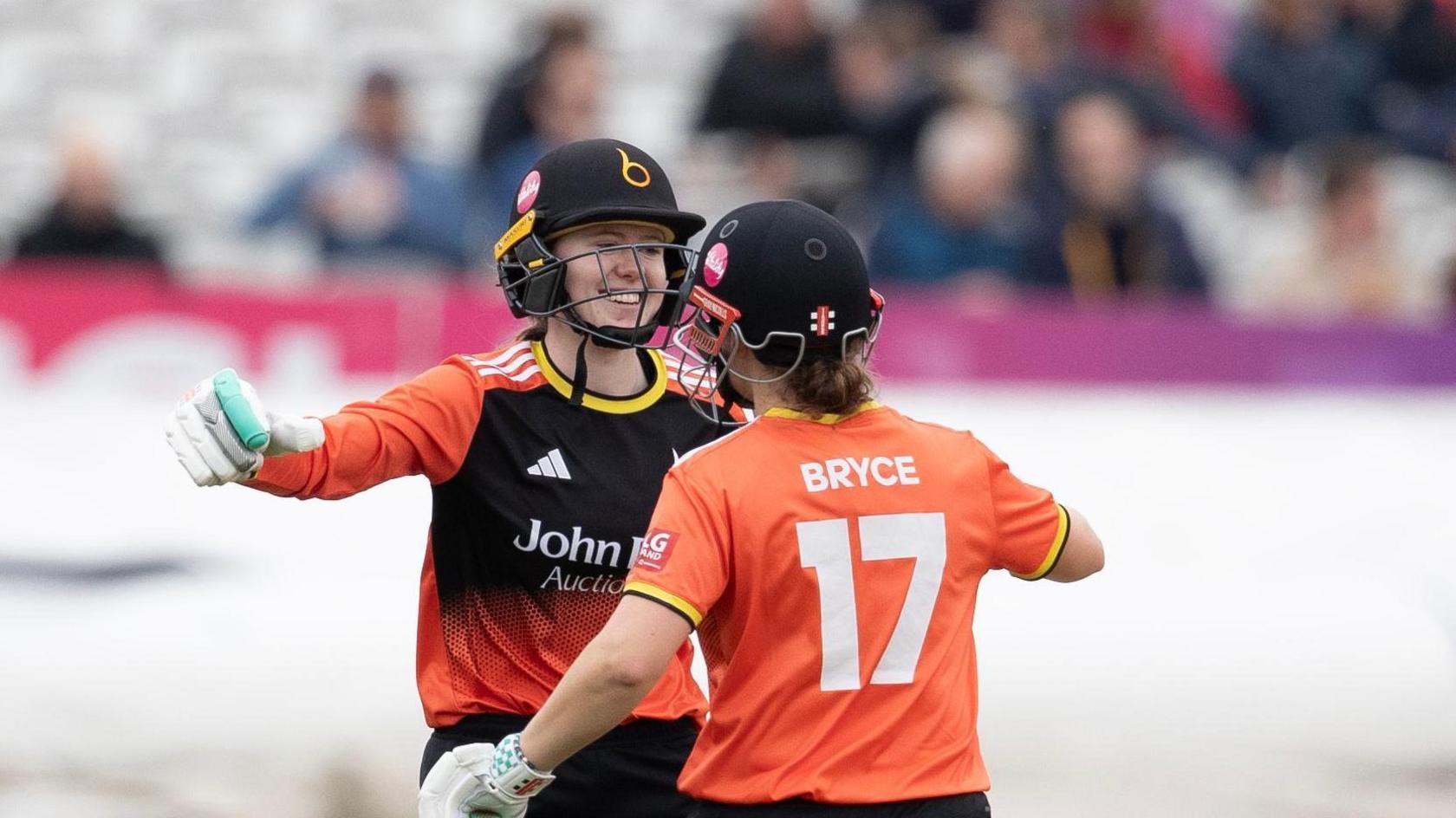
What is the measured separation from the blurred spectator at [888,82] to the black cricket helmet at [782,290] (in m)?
6.57

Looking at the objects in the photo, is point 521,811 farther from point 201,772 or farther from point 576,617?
point 201,772

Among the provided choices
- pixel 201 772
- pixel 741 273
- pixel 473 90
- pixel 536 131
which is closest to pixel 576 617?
pixel 741 273

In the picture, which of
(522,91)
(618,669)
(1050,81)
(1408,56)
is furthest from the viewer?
(1408,56)

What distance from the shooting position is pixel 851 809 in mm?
3236

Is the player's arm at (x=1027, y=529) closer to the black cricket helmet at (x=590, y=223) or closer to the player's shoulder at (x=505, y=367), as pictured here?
the black cricket helmet at (x=590, y=223)

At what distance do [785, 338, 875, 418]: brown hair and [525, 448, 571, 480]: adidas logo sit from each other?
0.65 metres

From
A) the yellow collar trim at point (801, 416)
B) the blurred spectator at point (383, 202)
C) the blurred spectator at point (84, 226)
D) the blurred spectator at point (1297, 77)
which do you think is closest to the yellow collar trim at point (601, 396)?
the yellow collar trim at point (801, 416)

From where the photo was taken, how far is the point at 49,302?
782cm

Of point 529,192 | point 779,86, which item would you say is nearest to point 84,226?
point 779,86

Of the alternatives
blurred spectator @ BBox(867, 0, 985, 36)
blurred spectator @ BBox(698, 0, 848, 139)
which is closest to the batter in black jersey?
blurred spectator @ BBox(698, 0, 848, 139)

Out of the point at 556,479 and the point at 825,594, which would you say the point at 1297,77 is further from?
the point at 825,594

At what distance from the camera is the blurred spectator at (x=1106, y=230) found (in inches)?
357

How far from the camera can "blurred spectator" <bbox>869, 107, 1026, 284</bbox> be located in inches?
356

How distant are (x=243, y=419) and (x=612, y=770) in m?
1.11
